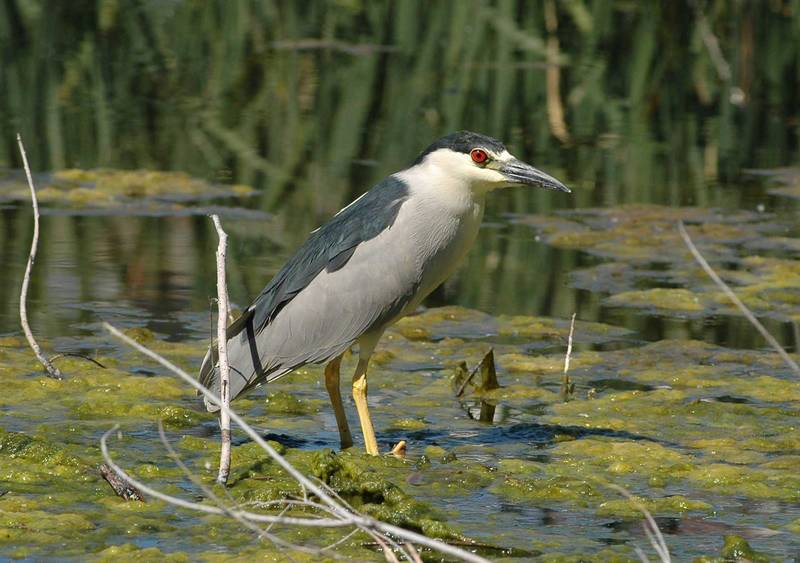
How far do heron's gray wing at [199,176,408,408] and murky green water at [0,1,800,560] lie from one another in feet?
0.88

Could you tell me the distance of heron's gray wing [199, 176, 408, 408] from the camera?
577 centimetres

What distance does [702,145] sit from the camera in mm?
12312

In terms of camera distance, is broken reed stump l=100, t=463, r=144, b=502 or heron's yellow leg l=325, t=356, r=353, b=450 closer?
broken reed stump l=100, t=463, r=144, b=502

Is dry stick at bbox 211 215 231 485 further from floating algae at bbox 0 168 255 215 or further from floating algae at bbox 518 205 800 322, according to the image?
floating algae at bbox 0 168 255 215

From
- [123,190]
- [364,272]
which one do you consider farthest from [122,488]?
[123,190]

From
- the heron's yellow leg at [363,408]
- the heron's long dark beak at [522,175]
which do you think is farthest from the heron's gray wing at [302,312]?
the heron's long dark beak at [522,175]

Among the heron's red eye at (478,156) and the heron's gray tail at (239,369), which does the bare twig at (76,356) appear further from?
the heron's red eye at (478,156)

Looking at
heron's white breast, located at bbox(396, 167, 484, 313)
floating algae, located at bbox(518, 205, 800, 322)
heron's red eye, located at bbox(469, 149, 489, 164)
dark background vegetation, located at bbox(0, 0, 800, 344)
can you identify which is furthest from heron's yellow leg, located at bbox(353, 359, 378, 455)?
floating algae, located at bbox(518, 205, 800, 322)

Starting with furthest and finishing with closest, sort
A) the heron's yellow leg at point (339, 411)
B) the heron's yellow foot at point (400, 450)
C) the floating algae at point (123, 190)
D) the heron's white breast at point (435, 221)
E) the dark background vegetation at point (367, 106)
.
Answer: the floating algae at point (123, 190), the dark background vegetation at point (367, 106), the heron's white breast at point (435, 221), the heron's yellow leg at point (339, 411), the heron's yellow foot at point (400, 450)

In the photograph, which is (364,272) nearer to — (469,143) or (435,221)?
(435,221)

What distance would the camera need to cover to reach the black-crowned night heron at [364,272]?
579cm

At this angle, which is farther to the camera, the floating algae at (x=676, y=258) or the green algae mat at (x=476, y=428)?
the floating algae at (x=676, y=258)

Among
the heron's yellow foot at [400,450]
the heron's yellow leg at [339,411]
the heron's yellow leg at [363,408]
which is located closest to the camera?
the heron's yellow foot at [400,450]

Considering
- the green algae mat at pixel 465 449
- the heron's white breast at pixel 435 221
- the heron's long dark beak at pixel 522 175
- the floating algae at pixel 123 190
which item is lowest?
the green algae mat at pixel 465 449
